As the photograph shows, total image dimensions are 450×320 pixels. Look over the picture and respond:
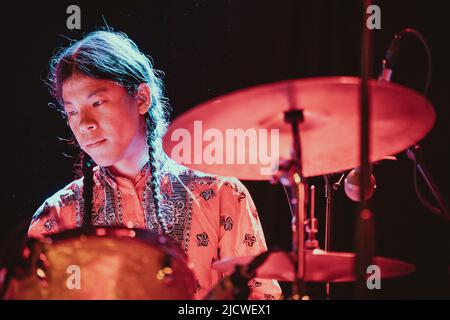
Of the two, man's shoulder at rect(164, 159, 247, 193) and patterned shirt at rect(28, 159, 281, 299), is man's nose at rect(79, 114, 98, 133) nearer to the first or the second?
patterned shirt at rect(28, 159, 281, 299)

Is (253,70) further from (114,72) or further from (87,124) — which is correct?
(87,124)

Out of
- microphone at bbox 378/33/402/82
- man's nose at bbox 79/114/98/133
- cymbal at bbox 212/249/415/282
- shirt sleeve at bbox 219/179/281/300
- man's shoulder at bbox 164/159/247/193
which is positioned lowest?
cymbal at bbox 212/249/415/282

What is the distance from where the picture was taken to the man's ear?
9.08ft

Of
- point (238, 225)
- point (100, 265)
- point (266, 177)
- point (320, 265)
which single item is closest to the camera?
point (100, 265)

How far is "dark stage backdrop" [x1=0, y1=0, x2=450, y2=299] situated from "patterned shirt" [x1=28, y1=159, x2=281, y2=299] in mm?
236

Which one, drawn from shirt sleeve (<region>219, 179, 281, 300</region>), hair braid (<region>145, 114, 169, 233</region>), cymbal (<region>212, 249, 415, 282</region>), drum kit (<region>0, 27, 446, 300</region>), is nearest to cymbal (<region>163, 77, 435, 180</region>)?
drum kit (<region>0, 27, 446, 300</region>)

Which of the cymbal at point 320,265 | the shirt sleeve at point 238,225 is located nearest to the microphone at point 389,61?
the cymbal at point 320,265

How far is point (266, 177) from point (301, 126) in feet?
0.82

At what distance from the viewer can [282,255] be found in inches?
65.2

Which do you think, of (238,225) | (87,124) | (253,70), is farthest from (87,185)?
(253,70)

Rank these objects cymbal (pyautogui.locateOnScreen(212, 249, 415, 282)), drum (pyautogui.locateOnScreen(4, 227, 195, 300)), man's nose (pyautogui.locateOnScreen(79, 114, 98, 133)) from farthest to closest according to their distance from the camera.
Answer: man's nose (pyautogui.locateOnScreen(79, 114, 98, 133)) → cymbal (pyautogui.locateOnScreen(212, 249, 415, 282)) → drum (pyautogui.locateOnScreen(4, 227, 195, 300))

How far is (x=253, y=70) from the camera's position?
9.93ft

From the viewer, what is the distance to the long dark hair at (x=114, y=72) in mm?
2652

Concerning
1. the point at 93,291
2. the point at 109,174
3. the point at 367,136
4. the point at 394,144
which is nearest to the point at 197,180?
the point at 109,174
